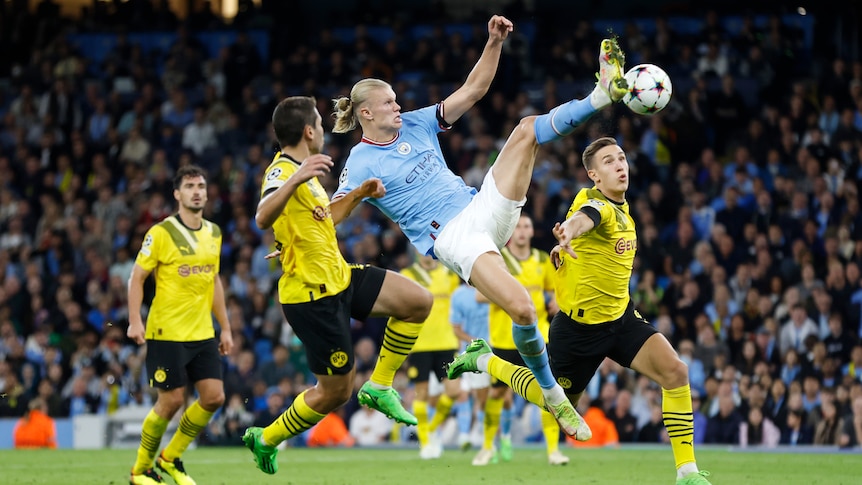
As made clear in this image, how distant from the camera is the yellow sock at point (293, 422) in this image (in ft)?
30.1

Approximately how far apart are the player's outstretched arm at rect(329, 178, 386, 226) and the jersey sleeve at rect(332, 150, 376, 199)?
0.70ft

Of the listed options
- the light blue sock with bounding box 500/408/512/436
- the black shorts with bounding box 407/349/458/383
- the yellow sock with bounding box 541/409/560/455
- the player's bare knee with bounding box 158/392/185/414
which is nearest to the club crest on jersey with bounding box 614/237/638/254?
the player's bare knee with bounding box 158/392/185/414

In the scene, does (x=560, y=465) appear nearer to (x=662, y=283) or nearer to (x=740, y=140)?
(x=662, y=283)

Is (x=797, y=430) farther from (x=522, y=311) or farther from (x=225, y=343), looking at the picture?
(x=522, y=311)

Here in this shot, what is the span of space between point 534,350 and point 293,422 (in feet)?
6.01

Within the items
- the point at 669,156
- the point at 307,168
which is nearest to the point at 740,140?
the point at 669,156

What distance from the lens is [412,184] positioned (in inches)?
364

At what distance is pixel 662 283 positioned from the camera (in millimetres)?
18156

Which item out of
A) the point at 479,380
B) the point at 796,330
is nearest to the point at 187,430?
the point at 479,380

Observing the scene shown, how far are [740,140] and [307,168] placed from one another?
1309 cm

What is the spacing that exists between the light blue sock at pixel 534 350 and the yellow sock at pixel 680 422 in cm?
91

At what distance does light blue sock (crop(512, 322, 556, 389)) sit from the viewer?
8.84m

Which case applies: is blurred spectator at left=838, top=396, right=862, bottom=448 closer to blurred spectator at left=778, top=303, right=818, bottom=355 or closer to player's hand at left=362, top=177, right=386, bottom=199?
blurred spectator at left=778, top=303, right=818, bottom=355

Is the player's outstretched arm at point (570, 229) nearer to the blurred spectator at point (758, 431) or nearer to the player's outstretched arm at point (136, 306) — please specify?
the player's outstretched arm at point (136, 306)
